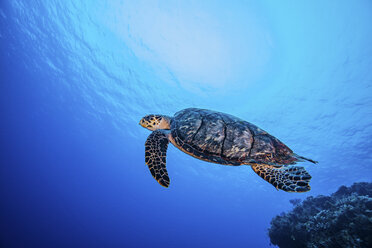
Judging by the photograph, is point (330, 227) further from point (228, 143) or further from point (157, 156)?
point (157, 156)

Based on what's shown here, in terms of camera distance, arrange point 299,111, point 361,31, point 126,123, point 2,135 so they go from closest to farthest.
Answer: point 361,31 → point 299,111 → point 126,123 → point 2,135

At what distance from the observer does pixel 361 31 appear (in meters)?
11.1

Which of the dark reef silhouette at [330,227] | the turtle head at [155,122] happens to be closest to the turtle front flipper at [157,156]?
the turtle head at [155,122]

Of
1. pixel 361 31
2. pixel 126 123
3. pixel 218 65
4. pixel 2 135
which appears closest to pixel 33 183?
pixel 2 135

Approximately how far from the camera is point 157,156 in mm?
3178

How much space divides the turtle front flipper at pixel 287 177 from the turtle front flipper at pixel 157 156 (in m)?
1.93

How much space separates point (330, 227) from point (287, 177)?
4628mm

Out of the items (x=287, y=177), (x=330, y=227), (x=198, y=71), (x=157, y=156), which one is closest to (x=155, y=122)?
(x=157, y=156)

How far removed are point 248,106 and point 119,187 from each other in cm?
7643

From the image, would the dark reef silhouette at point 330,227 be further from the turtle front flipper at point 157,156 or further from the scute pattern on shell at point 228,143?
the turtle front flipper at point 157,156

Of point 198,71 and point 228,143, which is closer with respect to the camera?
point 228,143

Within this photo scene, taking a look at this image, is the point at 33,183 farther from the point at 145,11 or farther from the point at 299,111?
the point at 299,111

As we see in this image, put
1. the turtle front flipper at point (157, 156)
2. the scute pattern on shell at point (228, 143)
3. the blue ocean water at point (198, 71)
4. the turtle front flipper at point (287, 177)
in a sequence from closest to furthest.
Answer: the turtle front flipper at point (287, 177)
the turtle front flipper at point (157, 156)
the scute pattern on shell at point (228, 143)
the blue ocean water at point (198, 71)

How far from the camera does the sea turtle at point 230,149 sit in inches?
112
